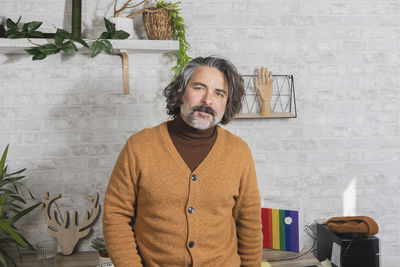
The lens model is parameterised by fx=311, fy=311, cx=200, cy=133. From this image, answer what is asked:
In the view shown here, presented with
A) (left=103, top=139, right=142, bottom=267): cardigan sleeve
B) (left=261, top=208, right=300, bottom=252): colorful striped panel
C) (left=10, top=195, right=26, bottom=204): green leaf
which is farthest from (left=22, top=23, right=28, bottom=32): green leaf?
(left=261, top=208, right=300, bottom=252): colorful striped panel

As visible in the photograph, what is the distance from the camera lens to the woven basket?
1721 millimetres

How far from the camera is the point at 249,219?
1.31 meters

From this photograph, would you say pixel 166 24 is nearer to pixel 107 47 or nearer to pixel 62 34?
pixel 107 47

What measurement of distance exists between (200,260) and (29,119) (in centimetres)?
Answer: 134

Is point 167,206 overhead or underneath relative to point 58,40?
underneath

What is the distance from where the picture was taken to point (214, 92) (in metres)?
1.24

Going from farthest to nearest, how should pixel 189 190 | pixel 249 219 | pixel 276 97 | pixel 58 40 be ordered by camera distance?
pixel 276 97, pixel 58 40, pixel 249 219, pixel 189 190

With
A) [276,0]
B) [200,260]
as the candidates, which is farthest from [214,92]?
[276,0]

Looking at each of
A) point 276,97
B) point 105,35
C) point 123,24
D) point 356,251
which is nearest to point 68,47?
point 105,35

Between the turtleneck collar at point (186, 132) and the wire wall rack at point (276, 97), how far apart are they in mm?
713

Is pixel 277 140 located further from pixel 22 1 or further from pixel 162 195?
pixel 22 1

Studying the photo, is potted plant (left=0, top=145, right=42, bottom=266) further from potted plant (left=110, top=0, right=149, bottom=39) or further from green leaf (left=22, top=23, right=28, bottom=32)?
potted plant (left=110, top=0, right=149, bottom=39)

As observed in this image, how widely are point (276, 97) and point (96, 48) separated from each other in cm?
110

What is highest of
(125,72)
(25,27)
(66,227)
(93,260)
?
(25,27)
